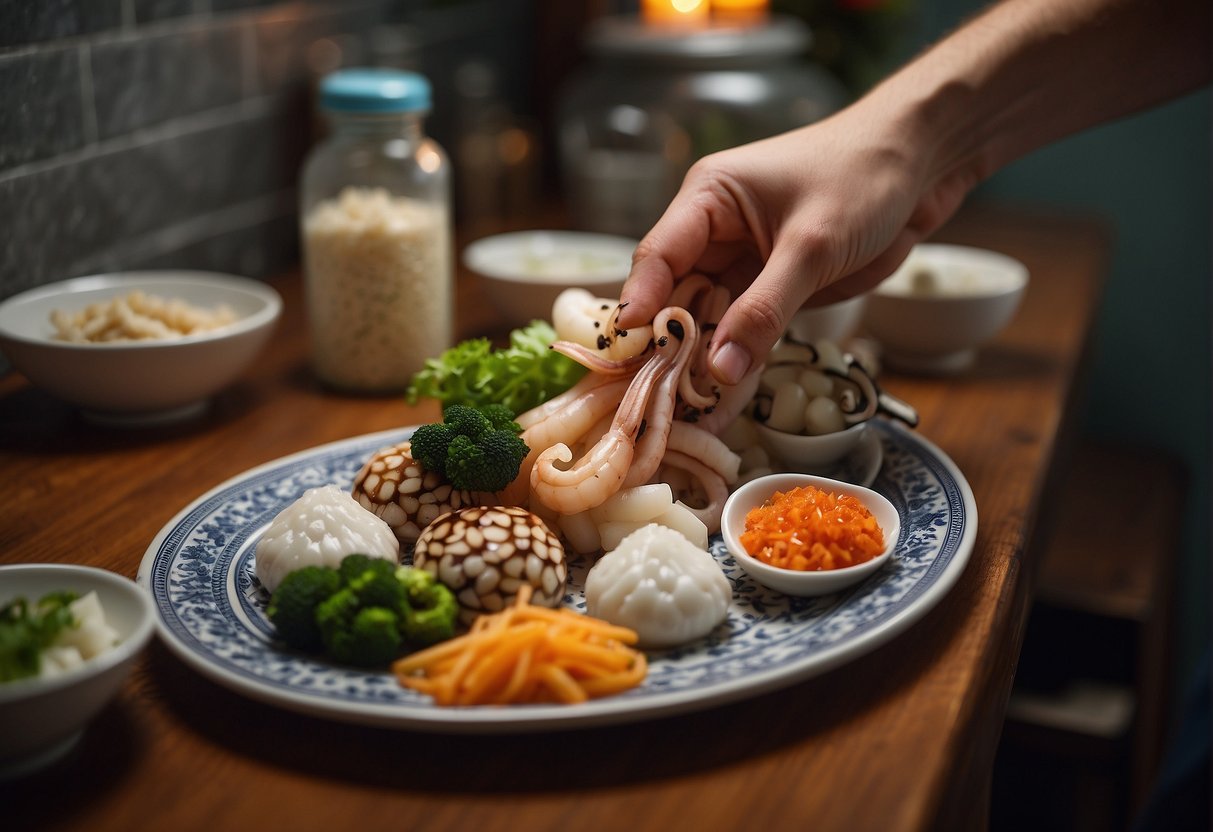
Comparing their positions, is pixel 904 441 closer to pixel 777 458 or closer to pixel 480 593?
pixel 777 458

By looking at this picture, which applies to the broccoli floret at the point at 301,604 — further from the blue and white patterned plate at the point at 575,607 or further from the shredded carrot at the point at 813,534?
the shredded carrot at the point at 813,534

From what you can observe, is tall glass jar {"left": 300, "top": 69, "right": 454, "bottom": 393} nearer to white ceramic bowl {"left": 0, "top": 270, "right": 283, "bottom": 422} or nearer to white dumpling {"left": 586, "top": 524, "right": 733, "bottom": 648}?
white ceramic bowl {"left": 0, "top": 270, "right": 283, "bottom": 422}

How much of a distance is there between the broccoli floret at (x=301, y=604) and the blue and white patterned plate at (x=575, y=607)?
18mm

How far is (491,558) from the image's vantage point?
1.07 metres

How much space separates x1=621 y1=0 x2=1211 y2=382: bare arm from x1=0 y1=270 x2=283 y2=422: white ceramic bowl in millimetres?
601

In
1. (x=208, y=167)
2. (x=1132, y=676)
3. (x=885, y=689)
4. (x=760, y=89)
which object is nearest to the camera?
(x=885, y=689)

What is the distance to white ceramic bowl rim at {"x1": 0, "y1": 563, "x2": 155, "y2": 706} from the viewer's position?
81 centimetres

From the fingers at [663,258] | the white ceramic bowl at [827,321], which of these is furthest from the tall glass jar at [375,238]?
the white ceramic bowl at [827,321]

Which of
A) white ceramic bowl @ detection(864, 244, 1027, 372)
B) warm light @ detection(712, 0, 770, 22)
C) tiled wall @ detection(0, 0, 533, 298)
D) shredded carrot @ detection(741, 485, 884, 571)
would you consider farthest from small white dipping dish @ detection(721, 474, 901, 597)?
warm light @ detection(712, 0, 770, 22)

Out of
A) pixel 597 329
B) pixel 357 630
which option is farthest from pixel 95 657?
pixel 597 329

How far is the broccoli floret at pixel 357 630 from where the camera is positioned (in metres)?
0.98

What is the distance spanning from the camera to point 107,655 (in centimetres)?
87

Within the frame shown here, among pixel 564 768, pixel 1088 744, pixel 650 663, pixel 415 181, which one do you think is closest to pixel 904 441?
pixel 650 663

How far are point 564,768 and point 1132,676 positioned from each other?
182cm
